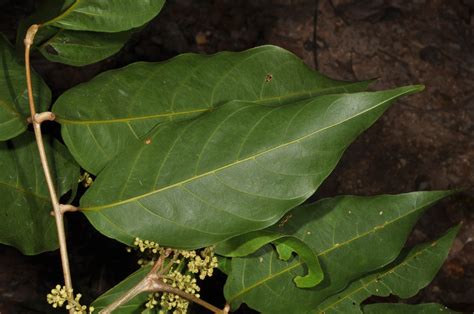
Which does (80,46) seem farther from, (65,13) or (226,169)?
(226,169)

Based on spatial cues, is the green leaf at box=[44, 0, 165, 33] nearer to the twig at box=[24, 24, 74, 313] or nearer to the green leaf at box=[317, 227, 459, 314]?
the twig at box=[24, 24, 74, 313]

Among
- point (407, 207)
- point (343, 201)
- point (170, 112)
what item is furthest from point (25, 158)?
point (407, 207)

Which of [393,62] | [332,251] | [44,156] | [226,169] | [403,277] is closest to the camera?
[226,169]

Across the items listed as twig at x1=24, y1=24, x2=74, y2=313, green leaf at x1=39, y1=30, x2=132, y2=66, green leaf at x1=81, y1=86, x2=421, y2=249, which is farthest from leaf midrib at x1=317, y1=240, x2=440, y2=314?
green leaf at x1=39, y1=30, x2=132, y2=66

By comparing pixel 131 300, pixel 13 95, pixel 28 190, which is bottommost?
pixel 131 300

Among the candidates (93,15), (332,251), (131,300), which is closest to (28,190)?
(131,300)

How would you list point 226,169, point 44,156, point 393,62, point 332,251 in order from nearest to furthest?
point 226,169 < point 44,156 < point 332,251 < point 393,62

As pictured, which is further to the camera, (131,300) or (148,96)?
(131,300)

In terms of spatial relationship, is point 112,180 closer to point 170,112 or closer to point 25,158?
point 170,112
